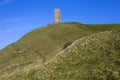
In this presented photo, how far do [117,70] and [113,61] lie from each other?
2.76m

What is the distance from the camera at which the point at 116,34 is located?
4338 centimetres

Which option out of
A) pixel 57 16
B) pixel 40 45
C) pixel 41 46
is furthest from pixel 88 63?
pixel 57 16

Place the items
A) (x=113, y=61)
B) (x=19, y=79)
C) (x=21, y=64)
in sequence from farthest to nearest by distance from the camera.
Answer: (x=21, y=64), (x=19, y=79), (x=113, y=61)

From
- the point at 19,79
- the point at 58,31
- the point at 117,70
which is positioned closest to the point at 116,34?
the point at 117,70

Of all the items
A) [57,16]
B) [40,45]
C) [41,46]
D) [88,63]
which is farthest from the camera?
[57,16]

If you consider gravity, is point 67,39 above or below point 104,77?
above

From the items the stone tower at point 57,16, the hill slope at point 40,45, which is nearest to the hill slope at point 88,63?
the hill slope at point 40,45

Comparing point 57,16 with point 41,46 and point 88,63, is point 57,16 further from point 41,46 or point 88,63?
point 88,63

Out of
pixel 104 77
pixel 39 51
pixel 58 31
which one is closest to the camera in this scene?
pixel 104 77

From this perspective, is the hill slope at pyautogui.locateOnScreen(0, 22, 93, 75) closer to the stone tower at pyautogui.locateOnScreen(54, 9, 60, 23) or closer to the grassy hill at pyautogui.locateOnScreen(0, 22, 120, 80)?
the grassy hill at pyautogui.locateOnScreen(0, 22, 120, 80)

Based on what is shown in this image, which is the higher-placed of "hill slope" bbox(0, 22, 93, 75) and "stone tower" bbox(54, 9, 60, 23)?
"stone tower" bbox(54, 9, 60, 23)

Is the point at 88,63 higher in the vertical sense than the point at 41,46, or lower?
lower

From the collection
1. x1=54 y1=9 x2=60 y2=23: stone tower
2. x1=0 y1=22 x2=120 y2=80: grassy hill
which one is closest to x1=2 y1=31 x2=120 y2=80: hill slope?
x1=0 y1=22 x2=120 y2=80: grassy hill

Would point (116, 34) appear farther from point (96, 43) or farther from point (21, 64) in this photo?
point (21, 64)
